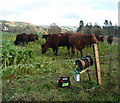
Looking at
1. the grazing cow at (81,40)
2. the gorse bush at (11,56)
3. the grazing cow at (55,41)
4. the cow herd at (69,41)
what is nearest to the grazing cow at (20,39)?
the cow herd at (69,41)

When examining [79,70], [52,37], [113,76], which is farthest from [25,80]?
[52,37]

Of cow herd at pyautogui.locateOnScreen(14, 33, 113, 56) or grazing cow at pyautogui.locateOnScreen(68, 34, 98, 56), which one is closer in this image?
grazing cow at pyautogui.locateOnScreen(68, 34, 98, 56)

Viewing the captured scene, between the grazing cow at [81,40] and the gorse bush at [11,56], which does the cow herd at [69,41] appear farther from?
the gorse bush at [11,56]

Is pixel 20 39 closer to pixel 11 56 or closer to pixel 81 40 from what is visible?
pixel 81 40

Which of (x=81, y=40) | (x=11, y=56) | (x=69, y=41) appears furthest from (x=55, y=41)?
(x=11, y=56)

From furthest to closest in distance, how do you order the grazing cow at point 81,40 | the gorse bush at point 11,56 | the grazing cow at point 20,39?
the grazing cow at point 20,39
the grazing cow at point 81,40
the gorse bush at point 11,56

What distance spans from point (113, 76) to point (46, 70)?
8.76ft

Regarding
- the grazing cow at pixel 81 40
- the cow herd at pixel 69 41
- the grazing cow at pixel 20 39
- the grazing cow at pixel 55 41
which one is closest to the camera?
the grazing cow at pixel 81 40

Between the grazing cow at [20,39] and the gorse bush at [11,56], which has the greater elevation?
the grazing cow at [20,39]

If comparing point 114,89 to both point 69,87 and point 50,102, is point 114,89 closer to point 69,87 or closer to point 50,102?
point 69,87

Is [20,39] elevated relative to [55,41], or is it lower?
elevated

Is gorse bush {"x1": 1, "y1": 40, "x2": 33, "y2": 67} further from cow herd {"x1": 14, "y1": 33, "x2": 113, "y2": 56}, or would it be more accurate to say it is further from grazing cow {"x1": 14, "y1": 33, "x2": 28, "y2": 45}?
grazing cow {"x1": 14, "y1": 33, "x2": 28, "y2": 45}


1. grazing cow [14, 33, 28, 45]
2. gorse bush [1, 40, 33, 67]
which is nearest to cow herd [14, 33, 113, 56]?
gorse bush [1, 40, 33, 67]

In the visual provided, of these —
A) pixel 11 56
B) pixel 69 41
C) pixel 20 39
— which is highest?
pixel 20 39
